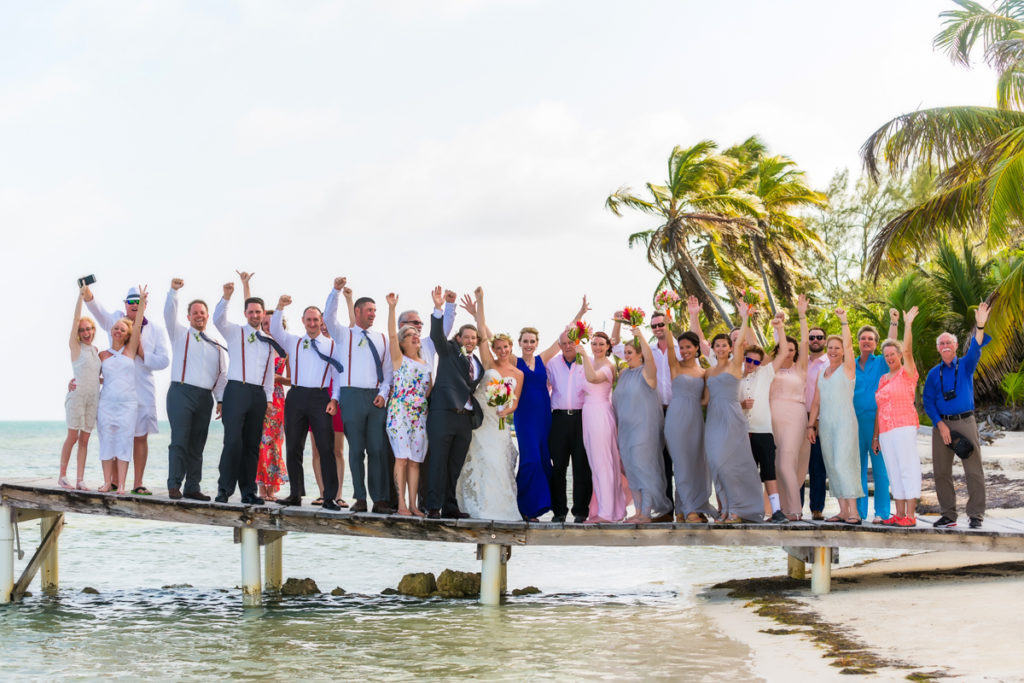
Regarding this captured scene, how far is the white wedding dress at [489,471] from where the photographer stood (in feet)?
34.4

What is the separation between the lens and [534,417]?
34.6ft

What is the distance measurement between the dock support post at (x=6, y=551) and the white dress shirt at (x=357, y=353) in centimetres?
448

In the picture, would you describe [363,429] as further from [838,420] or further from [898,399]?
[898,399]

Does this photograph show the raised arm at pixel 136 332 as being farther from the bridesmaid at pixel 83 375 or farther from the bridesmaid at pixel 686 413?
the bridesmaid at pixel 686 413

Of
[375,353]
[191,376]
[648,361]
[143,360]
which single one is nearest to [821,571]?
[648,361]

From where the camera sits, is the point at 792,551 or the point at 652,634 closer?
the point at 652,634

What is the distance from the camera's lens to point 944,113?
1714 centimetres

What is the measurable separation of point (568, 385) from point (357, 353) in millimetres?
2067

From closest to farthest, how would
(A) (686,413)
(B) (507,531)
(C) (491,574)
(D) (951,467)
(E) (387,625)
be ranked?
(A) (686,413), (B) (507,531), (D) (951,467), (E) (387,625), (C) (491,574)

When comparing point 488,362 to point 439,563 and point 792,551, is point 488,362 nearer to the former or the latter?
point 792,551

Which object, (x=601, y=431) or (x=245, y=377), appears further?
(x=601, y=431)

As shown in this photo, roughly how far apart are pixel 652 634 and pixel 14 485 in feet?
23.0

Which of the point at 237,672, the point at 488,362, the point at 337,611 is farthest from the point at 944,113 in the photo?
the point at 237,672

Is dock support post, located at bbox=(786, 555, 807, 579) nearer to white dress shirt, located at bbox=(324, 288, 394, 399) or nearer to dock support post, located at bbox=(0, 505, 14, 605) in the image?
white dress shirt, located at bbox=(324, 288, 394, 399)
